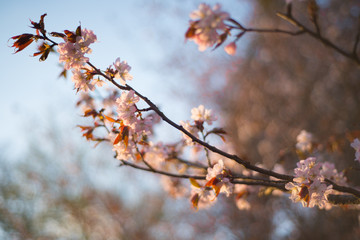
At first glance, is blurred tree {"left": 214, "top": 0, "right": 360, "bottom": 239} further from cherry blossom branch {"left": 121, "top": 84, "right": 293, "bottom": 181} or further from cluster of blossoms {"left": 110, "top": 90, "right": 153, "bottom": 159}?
cluster of blossoms {"left": 110, "top": 90, "right": 153, "bottom": 159}

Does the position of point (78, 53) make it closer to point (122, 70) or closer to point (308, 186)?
point (122, 70)

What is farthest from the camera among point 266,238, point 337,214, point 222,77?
point 222,77

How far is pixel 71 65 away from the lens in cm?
93

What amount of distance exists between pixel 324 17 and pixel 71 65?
18.2ft

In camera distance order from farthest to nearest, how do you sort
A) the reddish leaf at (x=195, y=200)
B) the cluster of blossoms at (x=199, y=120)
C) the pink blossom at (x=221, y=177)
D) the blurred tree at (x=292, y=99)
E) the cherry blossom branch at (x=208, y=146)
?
the blurred tree at (x=292, y=99) → the cluster of blossoms at (x=199, y=120) → the reddish leaf at (x=195, y=200) → the pink blossom at (x=221, y=177) → the cherry blossom branch at (x=208, y=146)

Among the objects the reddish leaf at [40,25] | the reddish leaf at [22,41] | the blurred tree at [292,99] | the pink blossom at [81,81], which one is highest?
the blurred tree at [292,99]

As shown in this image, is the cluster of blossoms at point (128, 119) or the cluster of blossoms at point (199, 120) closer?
the cluster of blossoms at point (128, 119)

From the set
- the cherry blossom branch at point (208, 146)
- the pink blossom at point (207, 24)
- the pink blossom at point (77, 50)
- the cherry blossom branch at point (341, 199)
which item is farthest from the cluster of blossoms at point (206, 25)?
the cherry blossom branch at point (341, 199)

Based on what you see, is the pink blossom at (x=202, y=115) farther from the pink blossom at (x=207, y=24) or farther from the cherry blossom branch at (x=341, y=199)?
the cherry blossom branch at (x=341, y=199)

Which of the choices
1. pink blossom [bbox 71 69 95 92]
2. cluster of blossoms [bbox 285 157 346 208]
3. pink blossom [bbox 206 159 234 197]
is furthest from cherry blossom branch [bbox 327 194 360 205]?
pink blossom [bbox 71 69 95 92]

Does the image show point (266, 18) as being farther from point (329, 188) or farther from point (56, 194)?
point (56, 194)

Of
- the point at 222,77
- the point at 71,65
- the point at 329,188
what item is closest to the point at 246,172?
the point at 329,188

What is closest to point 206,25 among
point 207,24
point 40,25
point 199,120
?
point 207,24

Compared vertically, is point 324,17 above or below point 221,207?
above
